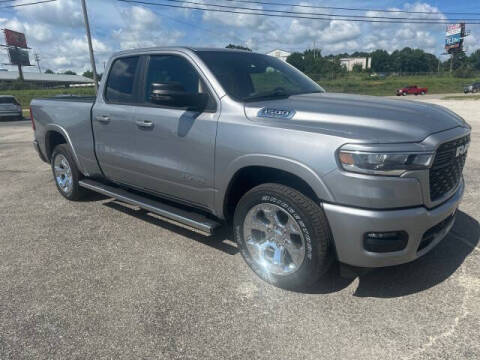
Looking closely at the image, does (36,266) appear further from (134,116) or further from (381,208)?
(381,208)

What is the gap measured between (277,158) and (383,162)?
29.2 inches

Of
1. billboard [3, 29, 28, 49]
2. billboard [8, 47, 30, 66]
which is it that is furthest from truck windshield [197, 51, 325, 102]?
billboard [8, 47, 30, 66]

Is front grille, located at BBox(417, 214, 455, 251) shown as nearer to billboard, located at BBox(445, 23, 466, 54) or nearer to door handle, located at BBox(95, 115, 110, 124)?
door handle, located at BBox(95, 115, 110, 124)

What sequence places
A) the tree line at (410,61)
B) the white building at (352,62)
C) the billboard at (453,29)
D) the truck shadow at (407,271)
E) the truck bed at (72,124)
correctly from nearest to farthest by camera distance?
1. the truck shadow at (407,271)
2. the truck bed at (72,124)
3. the billboard at (453,29)
4. the tree line at (410,61)
5. the white building at (352,62)

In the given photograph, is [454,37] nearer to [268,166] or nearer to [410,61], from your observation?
[410,61]

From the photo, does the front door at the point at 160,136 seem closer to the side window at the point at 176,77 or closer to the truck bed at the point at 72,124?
the side window at the point at 176,77

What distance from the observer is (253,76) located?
3668 mm

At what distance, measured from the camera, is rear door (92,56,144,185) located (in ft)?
13.1

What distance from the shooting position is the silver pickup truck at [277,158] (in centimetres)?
247

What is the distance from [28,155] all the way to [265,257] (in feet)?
27.7

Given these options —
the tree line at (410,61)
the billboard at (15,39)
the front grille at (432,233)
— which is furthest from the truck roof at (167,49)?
the tree line at (410,61)

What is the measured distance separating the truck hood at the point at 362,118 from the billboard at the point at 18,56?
270 feet

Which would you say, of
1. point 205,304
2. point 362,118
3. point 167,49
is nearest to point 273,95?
point 362,118

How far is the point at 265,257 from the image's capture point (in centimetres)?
314
